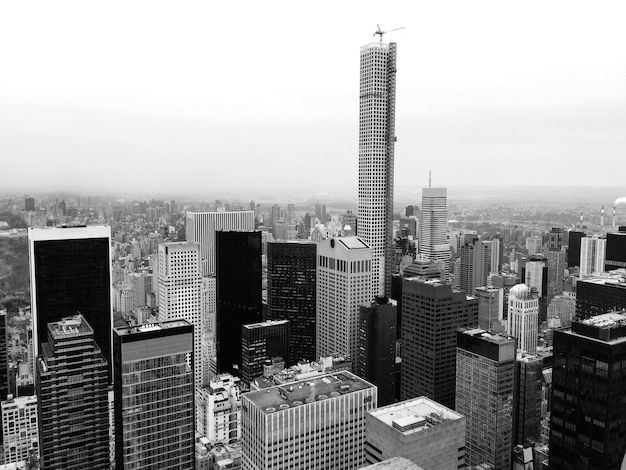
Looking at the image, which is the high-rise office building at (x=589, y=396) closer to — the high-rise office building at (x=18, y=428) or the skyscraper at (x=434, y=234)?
the high-rise office building at (x=18, y=428)

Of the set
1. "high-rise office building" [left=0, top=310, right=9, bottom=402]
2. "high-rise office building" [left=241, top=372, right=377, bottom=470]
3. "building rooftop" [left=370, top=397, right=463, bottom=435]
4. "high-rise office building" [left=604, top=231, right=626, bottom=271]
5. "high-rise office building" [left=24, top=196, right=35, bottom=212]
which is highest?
"high-rise office building" [left=24, top=196, right=35, bottom=212]

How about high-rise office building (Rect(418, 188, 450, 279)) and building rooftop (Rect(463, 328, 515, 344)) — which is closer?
building rooftop (Rect(463, 328, 515, 344))

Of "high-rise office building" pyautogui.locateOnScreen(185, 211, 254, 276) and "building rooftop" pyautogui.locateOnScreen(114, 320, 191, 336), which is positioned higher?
"high-rise office building" pyautogui.locateOnScreen(185, 211, 254, 276)

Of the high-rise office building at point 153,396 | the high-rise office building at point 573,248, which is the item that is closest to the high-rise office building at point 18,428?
the high-rise office building at point 153,396

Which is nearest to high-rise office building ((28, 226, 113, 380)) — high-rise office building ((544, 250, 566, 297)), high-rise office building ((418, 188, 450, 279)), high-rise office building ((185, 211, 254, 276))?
high-rise office building ((185, 211, 254, 276))

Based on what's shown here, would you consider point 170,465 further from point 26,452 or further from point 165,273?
point 165,273

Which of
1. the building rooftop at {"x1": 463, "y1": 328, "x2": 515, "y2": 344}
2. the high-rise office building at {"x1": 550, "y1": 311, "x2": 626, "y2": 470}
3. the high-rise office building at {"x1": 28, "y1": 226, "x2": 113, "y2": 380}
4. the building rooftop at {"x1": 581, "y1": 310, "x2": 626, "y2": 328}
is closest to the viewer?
the high-rise office building at {"x1": 550, "y1": 311, "x2": 626, "y2": 470}

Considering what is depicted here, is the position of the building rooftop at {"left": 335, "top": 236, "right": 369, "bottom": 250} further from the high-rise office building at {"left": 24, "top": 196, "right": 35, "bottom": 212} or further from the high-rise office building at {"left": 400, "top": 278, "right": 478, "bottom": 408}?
the high-rise office building at {"left": 24, "top": 196, "right": 35, "bottom": 212}
